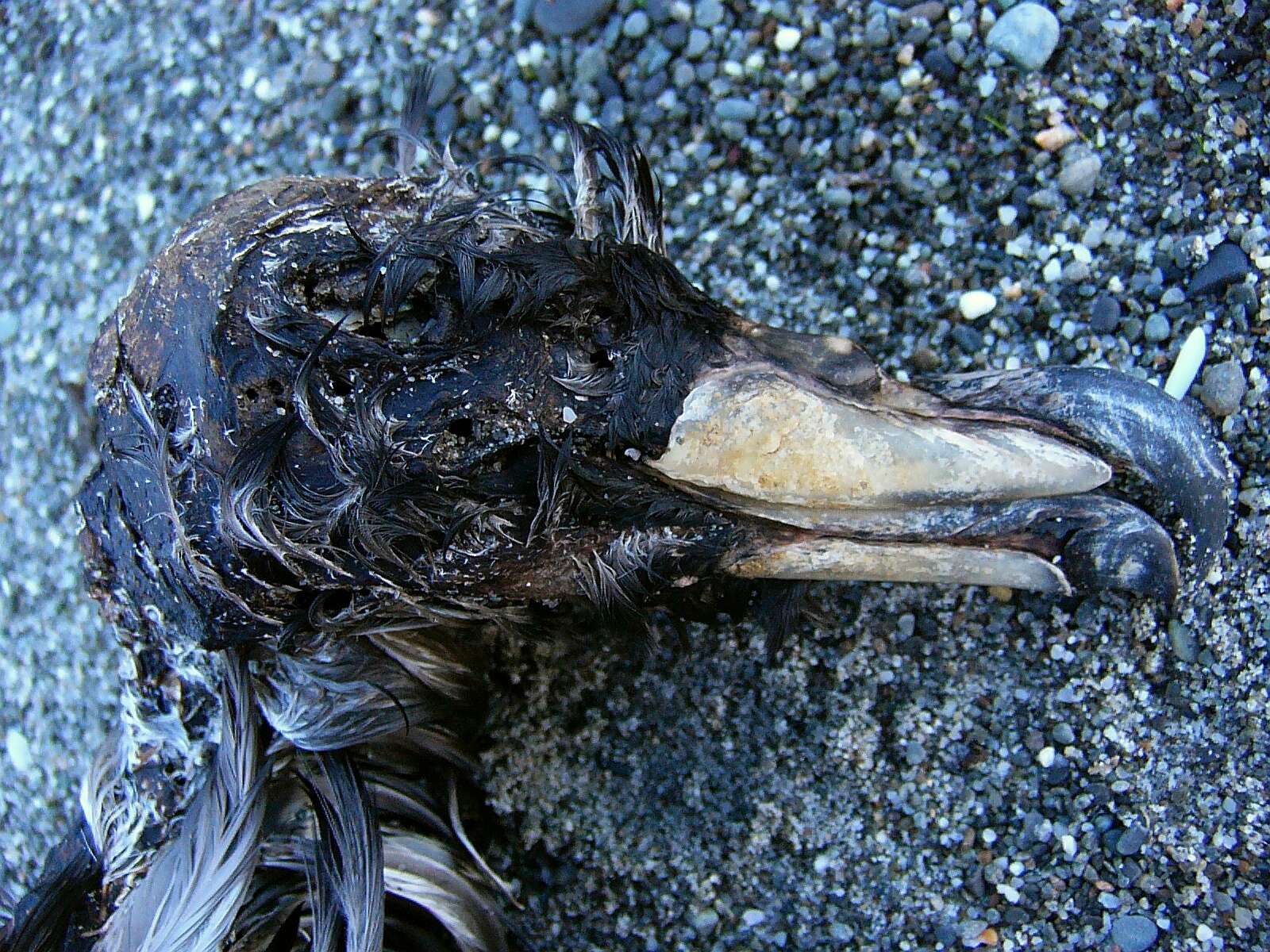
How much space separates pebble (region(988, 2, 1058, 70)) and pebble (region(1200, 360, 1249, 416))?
2.49 ft

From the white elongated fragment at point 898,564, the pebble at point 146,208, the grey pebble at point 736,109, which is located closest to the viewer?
the white elongated fragment at point 898,564

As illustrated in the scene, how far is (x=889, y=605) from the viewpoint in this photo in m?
2.48

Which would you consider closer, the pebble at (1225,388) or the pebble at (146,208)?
the pebble at (1225,388)

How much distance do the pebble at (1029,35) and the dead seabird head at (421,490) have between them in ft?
2.58

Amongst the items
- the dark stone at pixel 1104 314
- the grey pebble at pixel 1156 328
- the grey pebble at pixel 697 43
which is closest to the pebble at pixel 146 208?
the grey pebble at pixel 697 43

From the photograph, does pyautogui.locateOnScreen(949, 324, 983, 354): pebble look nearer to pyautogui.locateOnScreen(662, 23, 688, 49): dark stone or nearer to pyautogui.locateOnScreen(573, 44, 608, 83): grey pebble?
pyautogui.locateOnScreen(662, 23, 688, 49): dark stone

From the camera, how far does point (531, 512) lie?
78.0 inches

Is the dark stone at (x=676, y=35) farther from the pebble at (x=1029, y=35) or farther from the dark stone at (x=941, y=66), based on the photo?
the pebble at (x=1029, y=35)

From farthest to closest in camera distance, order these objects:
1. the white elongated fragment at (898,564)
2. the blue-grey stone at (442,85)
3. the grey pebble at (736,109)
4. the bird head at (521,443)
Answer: the blue-grey stone at (442,85) < the grey pebble at (736,109) < the white elongated fragment at (898,564) < the bird head at (521,443)

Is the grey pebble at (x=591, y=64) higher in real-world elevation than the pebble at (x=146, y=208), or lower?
higher

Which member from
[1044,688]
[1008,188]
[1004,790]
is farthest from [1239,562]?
[1008,188]

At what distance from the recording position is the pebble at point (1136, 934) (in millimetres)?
2330

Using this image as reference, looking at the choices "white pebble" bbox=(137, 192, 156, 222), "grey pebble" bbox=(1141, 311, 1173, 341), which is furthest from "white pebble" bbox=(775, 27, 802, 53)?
"white pebble" bbox=(137, 192, 156, 222)

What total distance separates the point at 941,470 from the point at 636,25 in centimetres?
140
